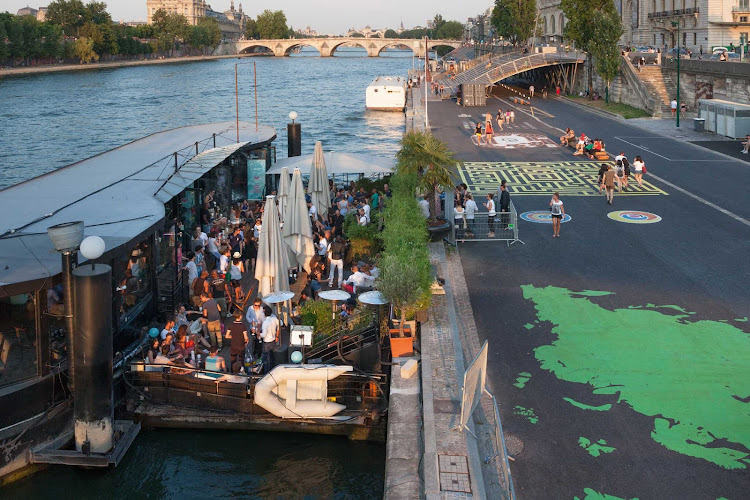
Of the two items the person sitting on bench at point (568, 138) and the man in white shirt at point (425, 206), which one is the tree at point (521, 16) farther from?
the man in white shirt at point (425, 206)

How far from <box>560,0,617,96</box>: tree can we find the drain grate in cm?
5906

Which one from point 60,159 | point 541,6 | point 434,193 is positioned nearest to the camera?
point 434,193

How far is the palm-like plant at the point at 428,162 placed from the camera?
23.2m

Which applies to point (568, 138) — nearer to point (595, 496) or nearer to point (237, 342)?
point (237, 342)

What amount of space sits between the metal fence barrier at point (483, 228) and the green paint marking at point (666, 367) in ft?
17.7

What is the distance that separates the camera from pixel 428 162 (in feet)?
76.3

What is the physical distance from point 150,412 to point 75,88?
100839mm

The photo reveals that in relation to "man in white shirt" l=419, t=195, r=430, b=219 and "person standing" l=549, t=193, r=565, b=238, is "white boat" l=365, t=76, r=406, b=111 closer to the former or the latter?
"man in white shirt" l=419, t=195, r=430, b=219

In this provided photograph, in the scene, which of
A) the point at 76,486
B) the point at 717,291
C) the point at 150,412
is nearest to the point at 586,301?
the point at 717,291

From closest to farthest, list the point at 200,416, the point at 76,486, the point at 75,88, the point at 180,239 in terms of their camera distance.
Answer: the point at 76,486 < the point at 200,416 < the point at 180,239 < the point at 75,88

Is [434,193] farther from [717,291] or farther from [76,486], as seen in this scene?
[76,486]

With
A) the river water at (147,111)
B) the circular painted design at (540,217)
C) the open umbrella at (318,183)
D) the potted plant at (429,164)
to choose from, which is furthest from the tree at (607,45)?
the open umbrella at (318,183)

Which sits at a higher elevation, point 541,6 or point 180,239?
point 541,6

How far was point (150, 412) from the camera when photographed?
1450 cm
